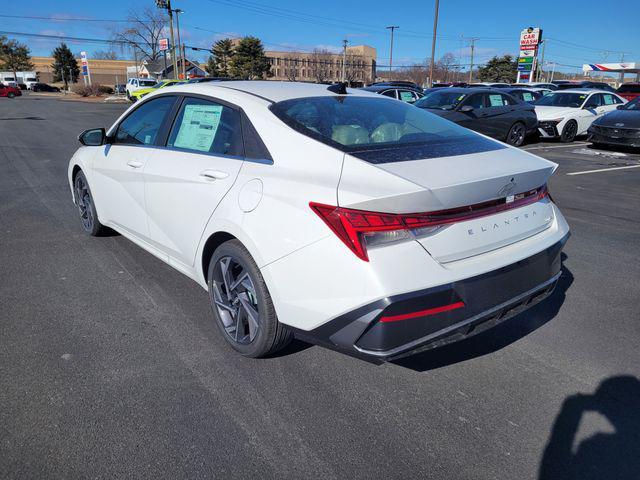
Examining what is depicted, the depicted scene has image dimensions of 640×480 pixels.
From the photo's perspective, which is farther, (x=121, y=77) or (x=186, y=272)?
(x=121, y=77)

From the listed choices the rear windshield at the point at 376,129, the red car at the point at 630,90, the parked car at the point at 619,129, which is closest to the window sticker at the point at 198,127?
the rear windshield at the point at 376,129

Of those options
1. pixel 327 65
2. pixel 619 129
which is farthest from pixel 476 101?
pixel 327 65

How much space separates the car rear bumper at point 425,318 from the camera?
6.96ft

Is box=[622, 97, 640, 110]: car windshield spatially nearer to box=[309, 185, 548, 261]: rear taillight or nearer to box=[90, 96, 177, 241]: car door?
box=[90, 96, 177, 241]: car door

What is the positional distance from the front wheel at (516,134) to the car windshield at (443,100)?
1705 millimetres

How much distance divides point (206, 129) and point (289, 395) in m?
1.83

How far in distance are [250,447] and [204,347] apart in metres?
0.97

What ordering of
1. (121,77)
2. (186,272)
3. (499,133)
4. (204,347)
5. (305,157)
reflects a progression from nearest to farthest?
1. (305,157)
2. (204,347)
3. (186,272)
4. (499,133)
5. (121,77)

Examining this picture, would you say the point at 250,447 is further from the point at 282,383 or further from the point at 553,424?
the point at 553,424

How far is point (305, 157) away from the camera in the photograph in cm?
254

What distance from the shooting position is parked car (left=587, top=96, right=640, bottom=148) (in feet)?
38.4

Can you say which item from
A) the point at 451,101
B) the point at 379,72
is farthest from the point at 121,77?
the point at 451,101

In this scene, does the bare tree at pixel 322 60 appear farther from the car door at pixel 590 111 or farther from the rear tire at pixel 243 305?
the rear tire at pixel 243 305

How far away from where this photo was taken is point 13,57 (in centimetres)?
9106
